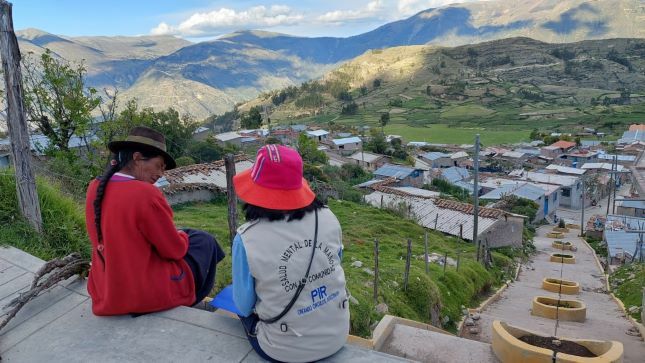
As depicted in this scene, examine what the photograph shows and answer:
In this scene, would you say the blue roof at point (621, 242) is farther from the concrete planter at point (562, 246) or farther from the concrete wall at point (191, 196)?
the concrete wall at point (191, 196)

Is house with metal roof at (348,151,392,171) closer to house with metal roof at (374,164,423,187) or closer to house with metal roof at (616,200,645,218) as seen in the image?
house with metal roof at (374,164,423,187)

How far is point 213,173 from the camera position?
61.8ft

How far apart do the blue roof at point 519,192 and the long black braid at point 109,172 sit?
29951 millimetres

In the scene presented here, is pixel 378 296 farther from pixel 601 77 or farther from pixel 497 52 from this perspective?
pixel 497 52

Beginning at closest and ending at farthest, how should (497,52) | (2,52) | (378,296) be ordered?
(2,52) < (378,296) < (497,52)

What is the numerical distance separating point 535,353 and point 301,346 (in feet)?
6.75

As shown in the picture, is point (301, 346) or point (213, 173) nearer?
point (301, 346)

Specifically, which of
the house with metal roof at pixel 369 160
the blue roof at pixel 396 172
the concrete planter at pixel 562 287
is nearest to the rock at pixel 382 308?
the concrete planter at pixel 562 287

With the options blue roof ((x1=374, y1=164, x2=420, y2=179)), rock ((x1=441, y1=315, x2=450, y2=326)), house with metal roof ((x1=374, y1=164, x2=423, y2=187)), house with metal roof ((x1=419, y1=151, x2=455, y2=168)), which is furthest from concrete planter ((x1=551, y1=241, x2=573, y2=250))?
house with metal roof ((x1=419, y1=151, x2=455, y2=168))

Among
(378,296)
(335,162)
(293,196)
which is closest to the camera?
(293,196)

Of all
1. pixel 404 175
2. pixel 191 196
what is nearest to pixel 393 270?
pixel 191 196

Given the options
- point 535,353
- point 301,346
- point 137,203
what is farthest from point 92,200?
point 535,353

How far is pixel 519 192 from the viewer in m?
31.0

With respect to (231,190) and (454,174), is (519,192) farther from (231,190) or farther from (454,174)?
(231,190)
